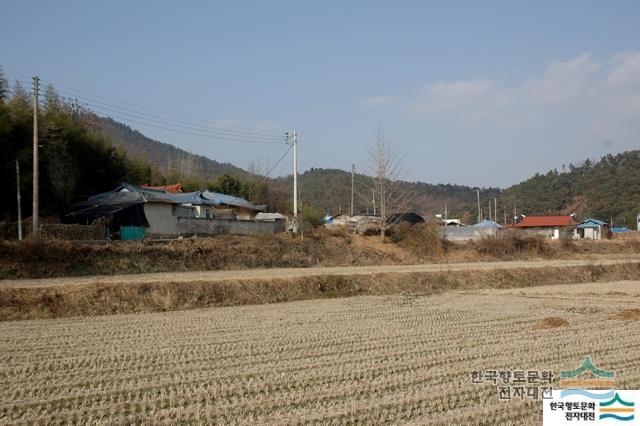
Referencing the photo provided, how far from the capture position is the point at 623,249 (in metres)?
44.9

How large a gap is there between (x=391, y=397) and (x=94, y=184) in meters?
32.9

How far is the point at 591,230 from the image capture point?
56.2 metres

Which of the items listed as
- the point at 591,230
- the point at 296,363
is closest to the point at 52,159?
the point at 296,363

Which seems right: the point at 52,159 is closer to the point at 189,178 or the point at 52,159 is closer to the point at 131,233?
the point at 131,233

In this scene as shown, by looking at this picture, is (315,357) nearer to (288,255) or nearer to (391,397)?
(391,397)

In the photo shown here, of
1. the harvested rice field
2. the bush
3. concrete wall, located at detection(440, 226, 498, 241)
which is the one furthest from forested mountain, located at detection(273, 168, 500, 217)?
the harvested rice field

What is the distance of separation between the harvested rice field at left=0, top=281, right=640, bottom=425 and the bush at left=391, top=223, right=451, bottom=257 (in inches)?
822

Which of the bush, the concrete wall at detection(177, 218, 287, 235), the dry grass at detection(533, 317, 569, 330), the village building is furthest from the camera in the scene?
the village building

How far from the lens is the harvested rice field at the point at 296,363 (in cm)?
624

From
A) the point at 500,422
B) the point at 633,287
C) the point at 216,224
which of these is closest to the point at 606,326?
the point at 500,422

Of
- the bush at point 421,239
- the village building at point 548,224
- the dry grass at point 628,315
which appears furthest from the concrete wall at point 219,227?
the village building at point 548,224

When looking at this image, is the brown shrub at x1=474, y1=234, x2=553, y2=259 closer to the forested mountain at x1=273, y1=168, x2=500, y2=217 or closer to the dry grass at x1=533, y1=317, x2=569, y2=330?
the forested mountain at x1=273, y1=168, x2=500, y2=217

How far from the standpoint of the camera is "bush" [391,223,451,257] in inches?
1421

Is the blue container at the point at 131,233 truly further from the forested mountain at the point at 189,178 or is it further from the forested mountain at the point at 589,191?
the forested mountain at the point at 589,191
